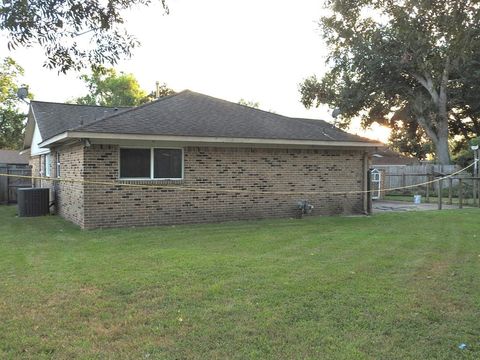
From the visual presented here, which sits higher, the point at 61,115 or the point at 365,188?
the point at 61,115

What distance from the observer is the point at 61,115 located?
1866 centimetres

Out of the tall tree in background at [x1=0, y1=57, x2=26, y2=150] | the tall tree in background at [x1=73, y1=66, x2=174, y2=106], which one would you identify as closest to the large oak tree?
the tall tree in background at [x1=0, y1=57, x2=26, y2=150]

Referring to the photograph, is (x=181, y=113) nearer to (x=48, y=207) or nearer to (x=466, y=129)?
(x=48, y=207)

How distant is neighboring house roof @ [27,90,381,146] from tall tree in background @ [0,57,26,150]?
23.1 metres

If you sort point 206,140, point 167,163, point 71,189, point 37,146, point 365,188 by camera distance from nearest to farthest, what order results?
point 206,140
point 167,163
point 71,189
point 365,188
point 37,146

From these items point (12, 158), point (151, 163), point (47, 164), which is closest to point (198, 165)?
point (151, 163)

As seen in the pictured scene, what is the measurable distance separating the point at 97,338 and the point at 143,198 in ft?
26.1

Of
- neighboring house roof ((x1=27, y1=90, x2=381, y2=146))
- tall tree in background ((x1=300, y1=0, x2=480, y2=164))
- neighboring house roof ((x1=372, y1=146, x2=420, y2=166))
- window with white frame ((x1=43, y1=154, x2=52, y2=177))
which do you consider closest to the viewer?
neighboring house roof ((x1=27, y1=90, x2=381, y2=146))

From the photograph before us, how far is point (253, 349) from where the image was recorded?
4094 mm

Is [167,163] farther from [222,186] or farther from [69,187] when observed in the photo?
[69,187]

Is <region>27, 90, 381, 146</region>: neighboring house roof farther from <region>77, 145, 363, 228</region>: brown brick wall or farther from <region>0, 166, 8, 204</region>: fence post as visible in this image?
<region>0, 166, 8, 204</region>: fence post

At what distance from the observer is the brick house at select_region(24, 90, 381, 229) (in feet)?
38.3

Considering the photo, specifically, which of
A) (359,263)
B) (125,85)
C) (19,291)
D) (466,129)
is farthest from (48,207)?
(125,85)

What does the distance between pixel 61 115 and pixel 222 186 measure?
29.2 ft
